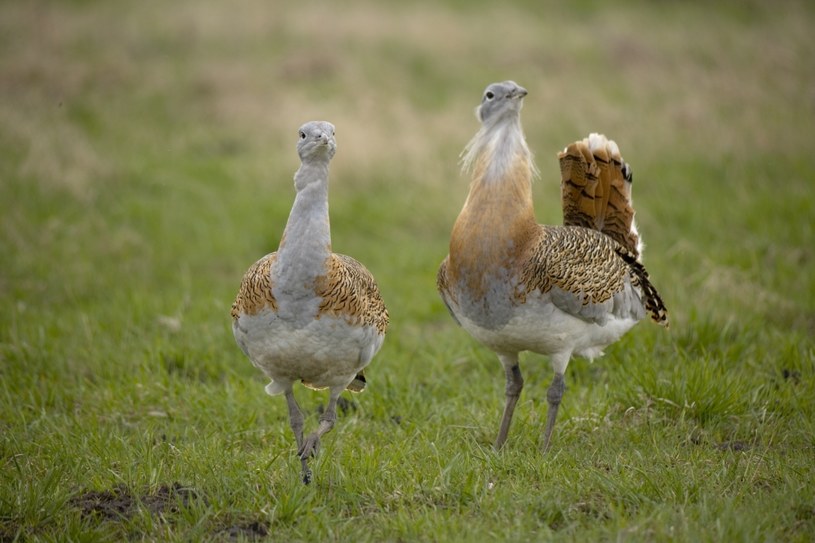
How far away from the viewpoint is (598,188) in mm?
5121

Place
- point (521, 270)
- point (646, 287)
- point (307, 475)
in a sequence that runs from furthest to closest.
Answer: point (646, 287), point (521, 270), point (307, 475)

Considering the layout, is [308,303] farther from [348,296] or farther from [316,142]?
[316,142]

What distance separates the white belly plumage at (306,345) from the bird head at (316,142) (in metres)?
0.73

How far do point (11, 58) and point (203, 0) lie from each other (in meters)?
4.71

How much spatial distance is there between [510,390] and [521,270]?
0.78 meters

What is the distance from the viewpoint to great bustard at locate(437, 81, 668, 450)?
4.41 meters

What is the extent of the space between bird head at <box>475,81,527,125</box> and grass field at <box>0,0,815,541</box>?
5.47ft

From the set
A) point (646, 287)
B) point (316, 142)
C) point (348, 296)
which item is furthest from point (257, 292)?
point (646, 287)

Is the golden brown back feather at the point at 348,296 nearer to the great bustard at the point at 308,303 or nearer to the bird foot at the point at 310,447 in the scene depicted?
the great bustard at the point at 308,303

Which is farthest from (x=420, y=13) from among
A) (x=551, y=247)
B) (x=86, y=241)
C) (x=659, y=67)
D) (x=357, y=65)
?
(x=551, y=247)

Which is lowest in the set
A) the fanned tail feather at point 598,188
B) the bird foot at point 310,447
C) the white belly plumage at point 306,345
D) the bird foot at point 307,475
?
the bird foot at point 307,475

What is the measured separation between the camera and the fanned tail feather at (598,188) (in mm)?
5004

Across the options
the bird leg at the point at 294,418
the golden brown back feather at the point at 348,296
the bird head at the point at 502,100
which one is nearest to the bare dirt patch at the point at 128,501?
the bird leg at the point at 294,418

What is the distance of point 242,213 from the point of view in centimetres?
897
